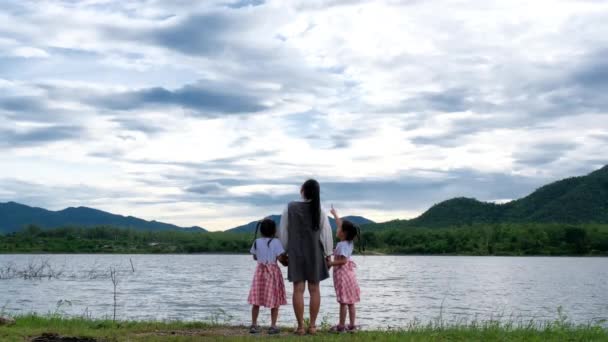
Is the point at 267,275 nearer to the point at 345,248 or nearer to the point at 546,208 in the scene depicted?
the point at 345,248

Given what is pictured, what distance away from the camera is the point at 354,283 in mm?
12438

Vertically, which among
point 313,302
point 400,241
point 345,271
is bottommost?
point 313,302

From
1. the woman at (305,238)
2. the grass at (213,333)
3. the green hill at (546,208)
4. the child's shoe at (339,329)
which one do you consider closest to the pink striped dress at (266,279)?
the grass at (213,333)

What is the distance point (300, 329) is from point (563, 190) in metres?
127

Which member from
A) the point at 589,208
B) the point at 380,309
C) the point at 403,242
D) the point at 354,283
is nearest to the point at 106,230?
the point at 403,242

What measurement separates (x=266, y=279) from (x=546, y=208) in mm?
122312

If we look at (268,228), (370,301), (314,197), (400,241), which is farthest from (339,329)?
(400,241)

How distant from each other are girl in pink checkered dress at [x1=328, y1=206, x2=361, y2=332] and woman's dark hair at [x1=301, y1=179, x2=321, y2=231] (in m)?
1.00

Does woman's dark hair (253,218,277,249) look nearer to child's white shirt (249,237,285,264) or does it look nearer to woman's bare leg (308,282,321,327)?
child's white shirt (249,237,285,264)

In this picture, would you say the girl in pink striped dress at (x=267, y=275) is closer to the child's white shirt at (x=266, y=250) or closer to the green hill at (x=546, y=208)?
the child's white shirt at (x=266, y=250)

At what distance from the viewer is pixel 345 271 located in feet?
40.7

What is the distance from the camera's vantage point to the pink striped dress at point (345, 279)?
479 inches

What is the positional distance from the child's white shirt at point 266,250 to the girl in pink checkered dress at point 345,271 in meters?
0.99

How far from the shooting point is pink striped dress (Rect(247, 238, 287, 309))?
11.8m
